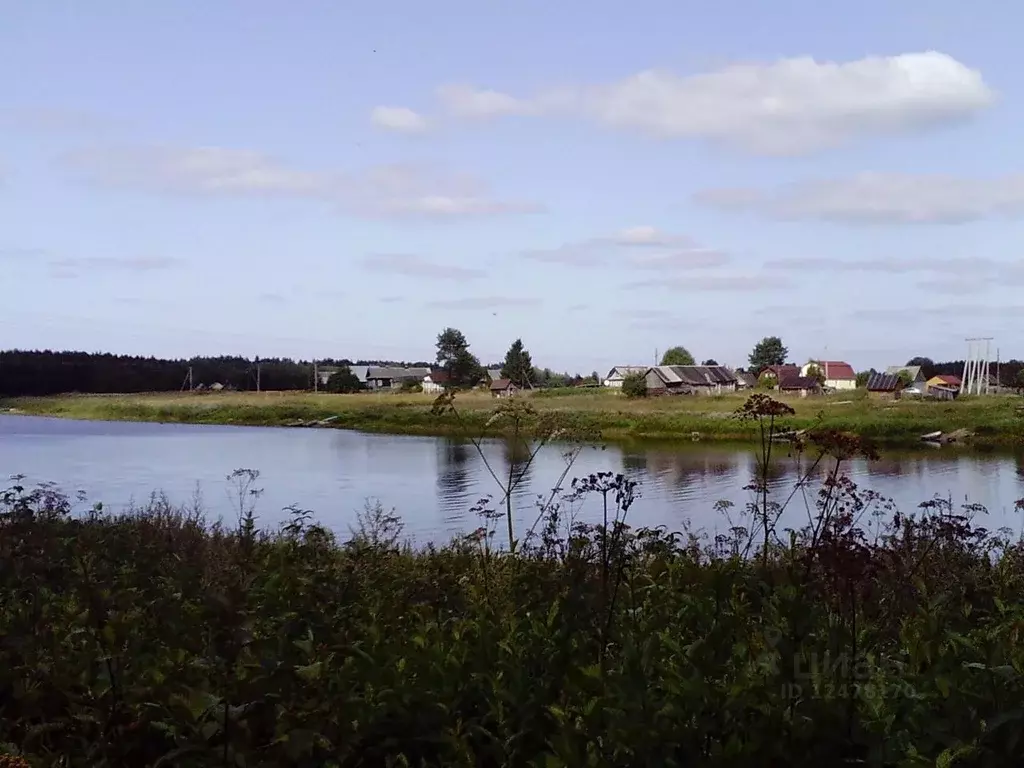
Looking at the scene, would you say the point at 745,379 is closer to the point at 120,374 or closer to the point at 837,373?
the point at 837,373

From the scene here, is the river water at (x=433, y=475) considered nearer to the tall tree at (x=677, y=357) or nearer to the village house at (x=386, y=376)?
the tall tree at (x=677, y=357)

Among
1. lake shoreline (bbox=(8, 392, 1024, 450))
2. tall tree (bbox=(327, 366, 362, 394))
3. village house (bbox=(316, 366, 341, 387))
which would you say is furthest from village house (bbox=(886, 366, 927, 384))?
village house (bbox=(316, 366, 341, 387))

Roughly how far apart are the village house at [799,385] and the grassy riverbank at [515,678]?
206 ft

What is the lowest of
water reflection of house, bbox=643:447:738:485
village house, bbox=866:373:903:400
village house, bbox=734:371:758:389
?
water reflection of house, bbox=643:447:738:485

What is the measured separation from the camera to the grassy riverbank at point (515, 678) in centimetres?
247

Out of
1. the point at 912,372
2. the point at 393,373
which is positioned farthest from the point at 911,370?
the point at 393,373

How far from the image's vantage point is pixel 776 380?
2697 inches

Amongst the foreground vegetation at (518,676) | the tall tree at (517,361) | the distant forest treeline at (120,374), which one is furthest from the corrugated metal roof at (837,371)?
the foreground vegetation at (518,676)

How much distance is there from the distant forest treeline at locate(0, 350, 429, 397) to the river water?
57629mm

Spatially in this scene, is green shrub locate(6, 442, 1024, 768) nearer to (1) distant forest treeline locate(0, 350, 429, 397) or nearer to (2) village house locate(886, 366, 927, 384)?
(2) village house locate(886, 366, 927, 384)

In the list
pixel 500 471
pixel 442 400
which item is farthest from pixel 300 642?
pixel 500 471

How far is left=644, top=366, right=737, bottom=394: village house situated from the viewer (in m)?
69.2

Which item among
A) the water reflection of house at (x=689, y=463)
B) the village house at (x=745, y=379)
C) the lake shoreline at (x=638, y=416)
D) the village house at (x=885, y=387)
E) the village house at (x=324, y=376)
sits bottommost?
the water reflection of house at (x=689, y=463)

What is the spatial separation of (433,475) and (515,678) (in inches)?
849
